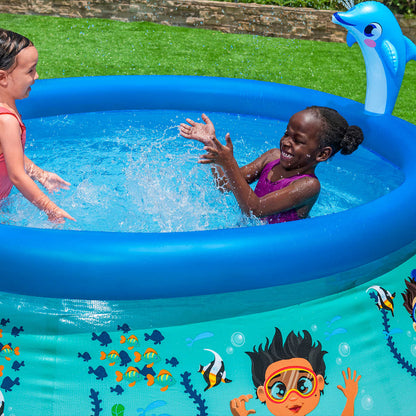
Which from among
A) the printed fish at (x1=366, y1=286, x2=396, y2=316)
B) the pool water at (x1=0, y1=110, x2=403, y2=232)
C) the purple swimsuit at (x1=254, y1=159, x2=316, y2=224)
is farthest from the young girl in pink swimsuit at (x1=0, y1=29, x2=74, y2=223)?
the printed fish at (x1=366, y1=286, x2=396, y2=316)

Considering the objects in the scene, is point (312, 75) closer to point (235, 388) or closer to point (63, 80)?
point (63, 80)

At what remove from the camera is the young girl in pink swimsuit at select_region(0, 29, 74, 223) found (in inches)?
104

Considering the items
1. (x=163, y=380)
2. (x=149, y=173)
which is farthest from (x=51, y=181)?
(x=163, y=380)

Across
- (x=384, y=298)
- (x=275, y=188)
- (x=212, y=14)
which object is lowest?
(x=212, y=14)

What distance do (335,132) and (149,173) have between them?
1434mm

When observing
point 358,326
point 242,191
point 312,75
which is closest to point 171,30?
point 312,75

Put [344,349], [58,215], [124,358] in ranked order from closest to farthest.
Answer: [124,358] < [344,349] < [58,215]

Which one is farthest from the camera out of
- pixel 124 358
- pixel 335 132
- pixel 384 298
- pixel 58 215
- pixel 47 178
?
pixel 47 178

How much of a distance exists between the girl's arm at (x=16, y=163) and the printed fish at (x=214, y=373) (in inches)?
36.8

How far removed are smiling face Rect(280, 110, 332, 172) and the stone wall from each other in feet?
17.9

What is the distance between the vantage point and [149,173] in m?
3.88

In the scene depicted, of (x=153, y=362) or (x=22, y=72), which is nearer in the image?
(x=153, y=362)

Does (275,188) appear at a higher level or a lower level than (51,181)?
higher

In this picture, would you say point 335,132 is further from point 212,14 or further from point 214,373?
point 212,14
